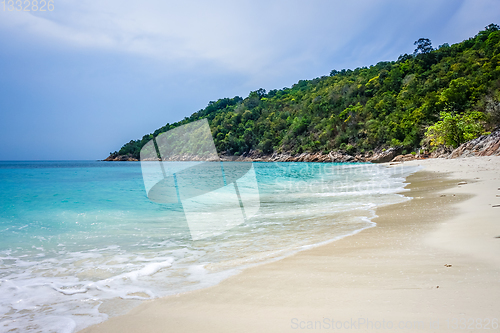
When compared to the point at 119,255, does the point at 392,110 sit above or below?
above

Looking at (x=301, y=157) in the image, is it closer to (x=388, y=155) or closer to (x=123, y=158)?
(x=388, y=155)

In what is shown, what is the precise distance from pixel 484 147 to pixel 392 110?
42.2 metres

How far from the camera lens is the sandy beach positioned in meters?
1.70

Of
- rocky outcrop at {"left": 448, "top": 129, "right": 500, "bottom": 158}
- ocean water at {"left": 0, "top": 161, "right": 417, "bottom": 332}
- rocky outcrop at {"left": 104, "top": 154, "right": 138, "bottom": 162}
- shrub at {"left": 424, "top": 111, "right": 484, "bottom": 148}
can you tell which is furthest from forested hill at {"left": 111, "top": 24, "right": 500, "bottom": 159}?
rocky outcrop at {"left": 104, "top": 154, "right": 138, "bottom": 162}

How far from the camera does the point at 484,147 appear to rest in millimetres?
20703

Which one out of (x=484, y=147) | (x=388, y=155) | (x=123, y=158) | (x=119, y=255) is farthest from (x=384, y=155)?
(x=123, y=158)

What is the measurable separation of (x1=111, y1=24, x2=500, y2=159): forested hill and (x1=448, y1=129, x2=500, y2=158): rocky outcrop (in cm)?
557

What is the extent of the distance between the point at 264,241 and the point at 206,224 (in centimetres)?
242

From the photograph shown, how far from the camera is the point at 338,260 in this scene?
304 cm

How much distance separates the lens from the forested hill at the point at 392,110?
37.3 m

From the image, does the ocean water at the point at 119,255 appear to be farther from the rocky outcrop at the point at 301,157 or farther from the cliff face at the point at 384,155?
the rocky outcrop at the point at 301,157

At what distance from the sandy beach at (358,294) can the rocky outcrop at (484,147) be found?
799 inches

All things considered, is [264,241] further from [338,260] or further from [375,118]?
[375,118]

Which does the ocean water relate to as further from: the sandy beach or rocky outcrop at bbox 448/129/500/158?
rocky outcrop at bbox 448/129/500/158
